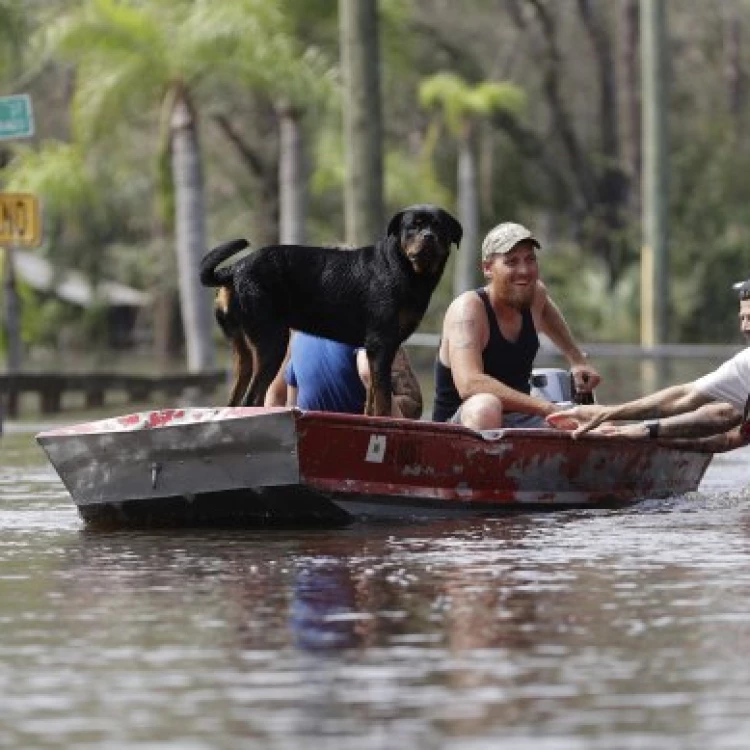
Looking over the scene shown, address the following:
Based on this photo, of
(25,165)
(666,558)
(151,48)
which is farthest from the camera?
(25,165)

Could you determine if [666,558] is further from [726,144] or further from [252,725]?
[726,144]

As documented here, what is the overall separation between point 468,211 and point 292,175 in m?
9.47

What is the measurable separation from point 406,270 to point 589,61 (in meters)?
64.9

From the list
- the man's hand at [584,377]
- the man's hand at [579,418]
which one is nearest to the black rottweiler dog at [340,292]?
the man's hand at [579,418]

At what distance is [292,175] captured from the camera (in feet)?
166

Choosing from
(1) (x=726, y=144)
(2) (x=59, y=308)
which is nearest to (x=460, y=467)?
(1) (x=726, y=144)

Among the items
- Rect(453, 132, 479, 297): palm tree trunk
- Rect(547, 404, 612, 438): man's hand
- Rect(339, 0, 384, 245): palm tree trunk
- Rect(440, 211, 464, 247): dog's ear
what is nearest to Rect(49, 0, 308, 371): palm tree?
Rect(453, 132, 479, 297): palm tree trunk

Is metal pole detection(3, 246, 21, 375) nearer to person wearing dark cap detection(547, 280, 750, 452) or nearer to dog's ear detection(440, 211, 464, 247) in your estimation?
person wearing dark cap detection(547, 280, 750, 452)

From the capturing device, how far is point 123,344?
86.1 metres

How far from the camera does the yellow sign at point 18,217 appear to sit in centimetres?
2434

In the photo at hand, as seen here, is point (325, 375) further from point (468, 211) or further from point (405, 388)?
point (468, 211)

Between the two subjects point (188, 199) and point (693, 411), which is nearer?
point (693, 411)

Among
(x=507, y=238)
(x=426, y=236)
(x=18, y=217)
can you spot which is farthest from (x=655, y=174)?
(x=426, y=236)

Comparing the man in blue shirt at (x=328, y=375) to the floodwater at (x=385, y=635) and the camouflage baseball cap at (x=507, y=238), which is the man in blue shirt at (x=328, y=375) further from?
the floodwater at (x=385, y=635)
